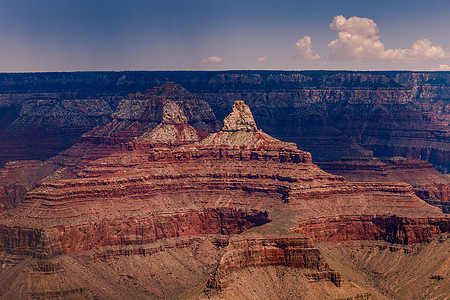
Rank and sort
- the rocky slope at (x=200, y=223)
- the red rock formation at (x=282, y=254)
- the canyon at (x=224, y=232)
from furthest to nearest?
the rocky slope at (x=200, y=223)
the canyon at (x=224, y=232)
the red rock formation at (x=282, y=254)

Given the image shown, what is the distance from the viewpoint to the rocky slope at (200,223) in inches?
4742

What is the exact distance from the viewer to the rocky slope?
120m

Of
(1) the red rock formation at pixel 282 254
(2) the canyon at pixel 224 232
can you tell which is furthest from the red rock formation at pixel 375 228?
(1) the red rock formation at pixel 282 254

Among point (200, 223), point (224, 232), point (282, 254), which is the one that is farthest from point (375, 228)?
point (282, 254)

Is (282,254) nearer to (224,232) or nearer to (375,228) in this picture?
(375,228)

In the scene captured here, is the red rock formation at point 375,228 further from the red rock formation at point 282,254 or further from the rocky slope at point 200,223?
the red rock formation at point 282,254

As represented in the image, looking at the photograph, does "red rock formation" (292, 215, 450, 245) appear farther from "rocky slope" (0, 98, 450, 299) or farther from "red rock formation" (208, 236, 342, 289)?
"red rock formation" (208, 236, 342, 289)

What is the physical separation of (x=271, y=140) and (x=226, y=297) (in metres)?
A: 65.6

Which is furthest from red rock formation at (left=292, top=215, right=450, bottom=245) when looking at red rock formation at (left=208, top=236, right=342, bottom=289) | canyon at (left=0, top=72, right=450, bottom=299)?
red rock formation at (left=208, top=236, right=342, bottom=289)

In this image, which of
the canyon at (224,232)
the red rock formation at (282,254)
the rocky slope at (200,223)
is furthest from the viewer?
the rocky slope at (200,223)

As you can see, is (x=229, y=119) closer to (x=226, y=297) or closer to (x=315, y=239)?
(x=315, y=239)

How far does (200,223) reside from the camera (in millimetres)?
155375

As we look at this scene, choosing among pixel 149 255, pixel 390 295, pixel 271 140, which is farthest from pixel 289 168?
pixel 390 295

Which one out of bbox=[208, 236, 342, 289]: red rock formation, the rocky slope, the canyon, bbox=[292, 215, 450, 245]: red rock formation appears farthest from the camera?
bbox=[292, 215, 450, 245]: red rock formation
